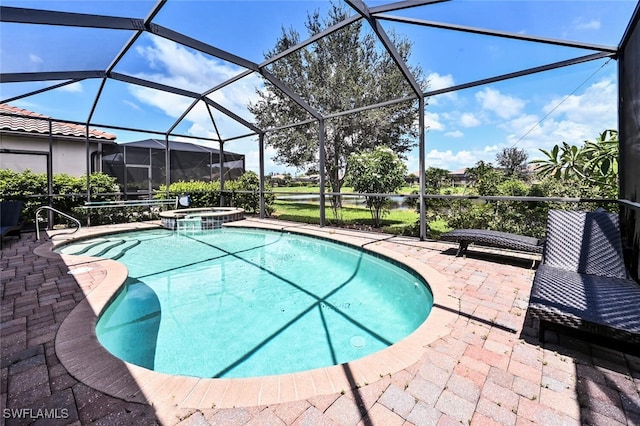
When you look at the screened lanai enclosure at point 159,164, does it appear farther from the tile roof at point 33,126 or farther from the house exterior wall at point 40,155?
the tile roof at point 33,126

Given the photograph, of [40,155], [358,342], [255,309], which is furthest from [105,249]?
[358,342]

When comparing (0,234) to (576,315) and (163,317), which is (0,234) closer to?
(163,317)

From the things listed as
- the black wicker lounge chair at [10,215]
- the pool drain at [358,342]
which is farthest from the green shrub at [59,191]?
the pool drain at [358,342]

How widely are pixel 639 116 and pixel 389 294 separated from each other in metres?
3.64

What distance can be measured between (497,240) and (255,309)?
374 centimetres

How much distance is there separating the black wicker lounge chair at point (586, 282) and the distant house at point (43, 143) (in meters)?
10.8

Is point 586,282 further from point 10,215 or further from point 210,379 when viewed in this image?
point 10,215

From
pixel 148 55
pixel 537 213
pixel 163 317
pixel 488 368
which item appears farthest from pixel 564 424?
pixel 148 55

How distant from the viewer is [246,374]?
8.48ft

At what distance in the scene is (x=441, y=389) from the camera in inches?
73.3

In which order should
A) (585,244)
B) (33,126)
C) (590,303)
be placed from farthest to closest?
(33,126) → (585,244) → (590,303)

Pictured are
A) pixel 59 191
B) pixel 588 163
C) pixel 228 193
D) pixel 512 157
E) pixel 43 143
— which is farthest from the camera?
pixel 512 157

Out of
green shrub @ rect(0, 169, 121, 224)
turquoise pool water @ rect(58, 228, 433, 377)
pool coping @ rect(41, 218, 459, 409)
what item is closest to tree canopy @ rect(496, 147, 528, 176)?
turquoise pool water @ rect(58, 228, 433, 377)

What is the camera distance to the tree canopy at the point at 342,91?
12.1 m
